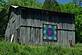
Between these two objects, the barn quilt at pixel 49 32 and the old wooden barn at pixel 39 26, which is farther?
the barn quilt at pixel 49 32

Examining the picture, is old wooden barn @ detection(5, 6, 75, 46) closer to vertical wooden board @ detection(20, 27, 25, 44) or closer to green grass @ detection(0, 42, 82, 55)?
vertical wooden board @ detection(20, 27, 25, 44)

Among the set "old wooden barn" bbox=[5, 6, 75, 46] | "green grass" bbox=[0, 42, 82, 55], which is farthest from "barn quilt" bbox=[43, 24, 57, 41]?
"green grass" bbox=[0, 42, 82, 55]

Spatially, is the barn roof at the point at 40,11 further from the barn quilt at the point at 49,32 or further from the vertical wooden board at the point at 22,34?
the vertical wooden board at the point at 22,34

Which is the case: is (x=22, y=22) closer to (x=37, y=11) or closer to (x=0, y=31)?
(x=37, y=11)

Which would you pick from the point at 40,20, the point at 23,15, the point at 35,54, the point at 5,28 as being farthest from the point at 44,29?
the point at 35,54

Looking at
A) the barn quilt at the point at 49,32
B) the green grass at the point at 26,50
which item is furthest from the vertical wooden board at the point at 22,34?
the green grass at the point at 26,50

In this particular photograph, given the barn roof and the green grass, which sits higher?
the barn roof

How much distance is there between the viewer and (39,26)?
24250 millimetres

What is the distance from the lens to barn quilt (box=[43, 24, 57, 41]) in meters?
24.3

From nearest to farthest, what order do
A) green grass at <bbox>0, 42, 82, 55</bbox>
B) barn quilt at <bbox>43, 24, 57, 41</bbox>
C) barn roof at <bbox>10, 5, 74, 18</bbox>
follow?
green grass at <bbox>0, 42, 82, 55</bbox> → barn roof at <bbox>10, 5, 74, 18</bbox> → barn quilt at <bbox>43, 24, 57, 41</bbox>

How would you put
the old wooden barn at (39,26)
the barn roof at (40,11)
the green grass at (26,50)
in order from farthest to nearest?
the old wooden barn at (39,26) → the barn roof at (40,11) → the green grass at (26,50)

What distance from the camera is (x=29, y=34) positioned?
23.9 metres

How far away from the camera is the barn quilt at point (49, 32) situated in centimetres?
2433

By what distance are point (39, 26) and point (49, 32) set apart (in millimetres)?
1087
